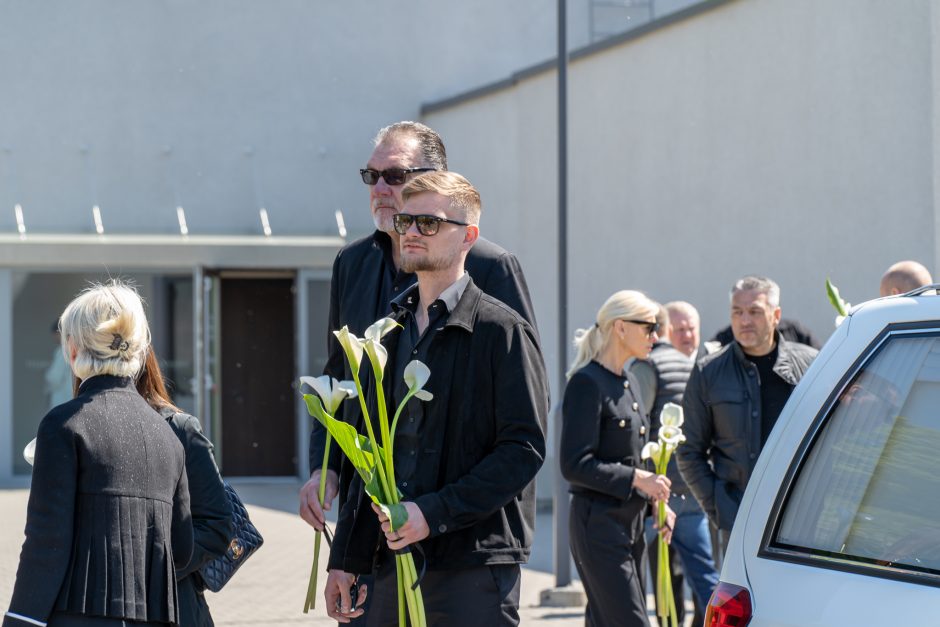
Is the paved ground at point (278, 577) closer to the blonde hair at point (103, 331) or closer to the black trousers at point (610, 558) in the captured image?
the black trousers at point (610, 558)

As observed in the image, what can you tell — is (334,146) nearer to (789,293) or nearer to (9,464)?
(9,464)

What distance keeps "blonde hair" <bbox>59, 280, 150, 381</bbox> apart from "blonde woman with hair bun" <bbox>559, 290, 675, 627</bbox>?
255cm

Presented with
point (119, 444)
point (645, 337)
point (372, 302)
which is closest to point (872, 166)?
point (645, 337)

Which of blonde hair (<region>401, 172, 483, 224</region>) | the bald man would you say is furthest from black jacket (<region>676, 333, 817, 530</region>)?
blonde hair (<region>401, 172, 483, 224</region>)

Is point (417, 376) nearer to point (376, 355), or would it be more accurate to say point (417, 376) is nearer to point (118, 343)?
point (376, 355)

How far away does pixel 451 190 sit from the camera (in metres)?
3.85

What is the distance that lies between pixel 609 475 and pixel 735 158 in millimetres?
7668

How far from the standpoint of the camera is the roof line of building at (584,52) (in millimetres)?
13633

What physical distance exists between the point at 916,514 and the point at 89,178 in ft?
57.0

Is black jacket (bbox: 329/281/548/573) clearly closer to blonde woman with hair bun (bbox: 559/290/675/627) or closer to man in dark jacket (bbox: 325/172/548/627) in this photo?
man in dark jacket (bbox: 325/172/548/627)

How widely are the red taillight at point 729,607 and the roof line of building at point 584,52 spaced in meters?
10.9

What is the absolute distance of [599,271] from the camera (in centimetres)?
1511

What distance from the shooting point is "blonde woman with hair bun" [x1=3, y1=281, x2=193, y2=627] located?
144 inches

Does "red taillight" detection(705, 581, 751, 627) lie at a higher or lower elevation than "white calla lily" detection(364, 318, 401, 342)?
lower
